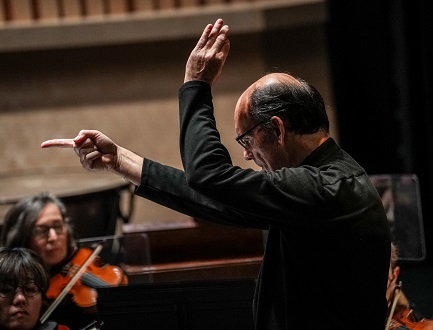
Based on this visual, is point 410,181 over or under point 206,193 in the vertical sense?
under

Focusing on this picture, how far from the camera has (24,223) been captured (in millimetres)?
3410

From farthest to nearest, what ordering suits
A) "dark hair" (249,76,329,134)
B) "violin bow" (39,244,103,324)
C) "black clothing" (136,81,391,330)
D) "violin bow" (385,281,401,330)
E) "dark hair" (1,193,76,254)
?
"dark hair" (1,193,76,254)
"violin bow" (39,244,103,324)
"violin bow" (385,281,401,330)
"dark hair" (249,76,329,134)
"black clothing" (136,81,391,330)

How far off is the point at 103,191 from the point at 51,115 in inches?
71.4

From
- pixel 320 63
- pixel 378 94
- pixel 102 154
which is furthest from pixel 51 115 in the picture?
pixel 102 154

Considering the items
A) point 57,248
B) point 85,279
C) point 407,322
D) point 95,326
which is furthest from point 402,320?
point 57,248

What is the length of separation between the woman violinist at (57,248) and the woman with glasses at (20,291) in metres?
0.24

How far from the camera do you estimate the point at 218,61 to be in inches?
76.4

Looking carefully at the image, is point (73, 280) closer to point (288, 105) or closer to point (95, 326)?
point (95, 326)

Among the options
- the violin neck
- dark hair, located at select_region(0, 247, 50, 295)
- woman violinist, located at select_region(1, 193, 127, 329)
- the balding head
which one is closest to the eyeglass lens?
woman violinist, located at select_region(1, 193, 127, 329)

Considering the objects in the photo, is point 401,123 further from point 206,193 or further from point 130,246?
point 206,193

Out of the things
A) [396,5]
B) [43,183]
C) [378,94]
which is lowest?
[43,183]

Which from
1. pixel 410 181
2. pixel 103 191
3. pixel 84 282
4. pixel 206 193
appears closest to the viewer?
pixel 206 193

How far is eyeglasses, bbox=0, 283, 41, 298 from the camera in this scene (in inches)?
104

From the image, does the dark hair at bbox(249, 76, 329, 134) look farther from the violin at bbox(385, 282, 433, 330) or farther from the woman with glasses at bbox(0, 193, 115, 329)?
the woman with glasses at bbox(0, 193, 115, 329)
